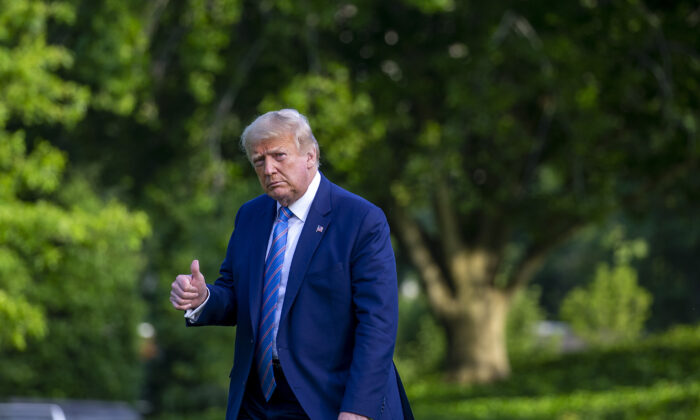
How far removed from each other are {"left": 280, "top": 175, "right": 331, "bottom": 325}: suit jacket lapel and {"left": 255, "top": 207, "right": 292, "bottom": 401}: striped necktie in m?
0.07

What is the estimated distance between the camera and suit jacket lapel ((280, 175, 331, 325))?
3.61 metres

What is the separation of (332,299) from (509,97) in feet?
35.3

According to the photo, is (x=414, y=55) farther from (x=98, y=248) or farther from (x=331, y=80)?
(x=98, y=248)

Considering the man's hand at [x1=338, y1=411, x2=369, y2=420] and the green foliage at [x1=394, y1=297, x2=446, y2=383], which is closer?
the man's hand at [x1=338, y1=411, x2=369, y2=420]

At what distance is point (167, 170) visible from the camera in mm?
15375

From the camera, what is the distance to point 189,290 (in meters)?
3.65

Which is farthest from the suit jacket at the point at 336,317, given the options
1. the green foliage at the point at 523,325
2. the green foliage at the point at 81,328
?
the green foliage at the point at 523,325

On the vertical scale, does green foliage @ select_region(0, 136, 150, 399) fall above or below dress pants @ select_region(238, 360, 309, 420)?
below

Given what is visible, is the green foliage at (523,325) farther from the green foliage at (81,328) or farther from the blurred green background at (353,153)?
the green foliage at (81,328)

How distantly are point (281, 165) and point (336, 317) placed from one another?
0.53 metres

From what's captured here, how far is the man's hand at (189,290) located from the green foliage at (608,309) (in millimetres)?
28691

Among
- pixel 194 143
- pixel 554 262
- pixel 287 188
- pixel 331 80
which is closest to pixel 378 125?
pixel 331 80

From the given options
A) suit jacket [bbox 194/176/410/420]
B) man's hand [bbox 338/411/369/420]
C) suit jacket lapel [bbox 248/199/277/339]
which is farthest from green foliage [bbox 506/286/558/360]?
man's hand [bbox 338/411/369/420]

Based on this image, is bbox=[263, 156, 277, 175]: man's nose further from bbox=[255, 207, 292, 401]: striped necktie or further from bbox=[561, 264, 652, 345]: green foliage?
bbox=[561, 264, 652, 345]: green foliage
